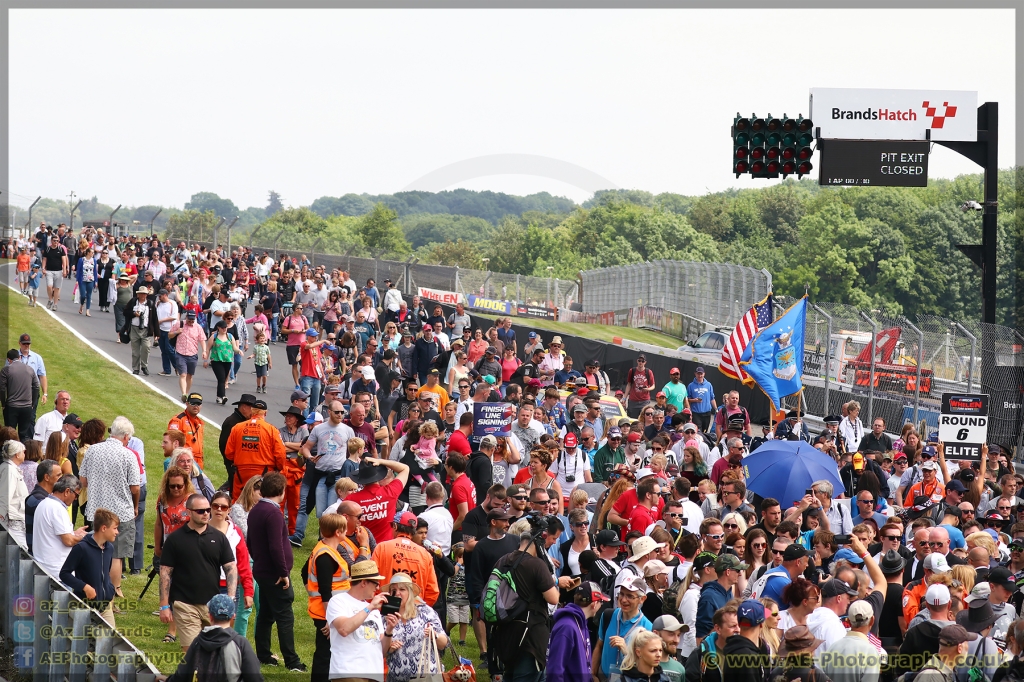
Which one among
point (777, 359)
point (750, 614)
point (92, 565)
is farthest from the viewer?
point (777, 359)

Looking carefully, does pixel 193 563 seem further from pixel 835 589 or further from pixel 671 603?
pixel 835 589

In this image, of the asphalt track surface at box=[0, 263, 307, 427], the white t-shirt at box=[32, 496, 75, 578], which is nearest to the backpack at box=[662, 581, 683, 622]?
the white t-shirt at box=[32, 496, 75, 578]

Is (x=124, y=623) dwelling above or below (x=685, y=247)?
below

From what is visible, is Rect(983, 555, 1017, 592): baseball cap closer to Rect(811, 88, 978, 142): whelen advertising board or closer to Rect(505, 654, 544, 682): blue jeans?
Rect(505, 654, 544, 682): blue jeans

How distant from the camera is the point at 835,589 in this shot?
7.73 meters

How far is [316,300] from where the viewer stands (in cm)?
2767

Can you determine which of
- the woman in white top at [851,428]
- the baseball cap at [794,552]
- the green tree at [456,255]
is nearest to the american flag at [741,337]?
the woman in white top at [851,428]

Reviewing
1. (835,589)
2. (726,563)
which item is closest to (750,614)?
(835,589)

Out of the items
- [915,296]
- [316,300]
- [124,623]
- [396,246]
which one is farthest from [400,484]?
[396,246]

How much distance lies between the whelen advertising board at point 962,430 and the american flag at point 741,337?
4400mm

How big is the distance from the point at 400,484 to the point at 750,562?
3.97 meters

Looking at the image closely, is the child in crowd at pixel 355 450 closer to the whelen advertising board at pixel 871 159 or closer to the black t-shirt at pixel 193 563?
the black t-shirt at pixel 193 563

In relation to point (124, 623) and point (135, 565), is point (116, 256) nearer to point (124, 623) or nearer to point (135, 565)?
point (135, 565)

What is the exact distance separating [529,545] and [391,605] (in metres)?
1.40
